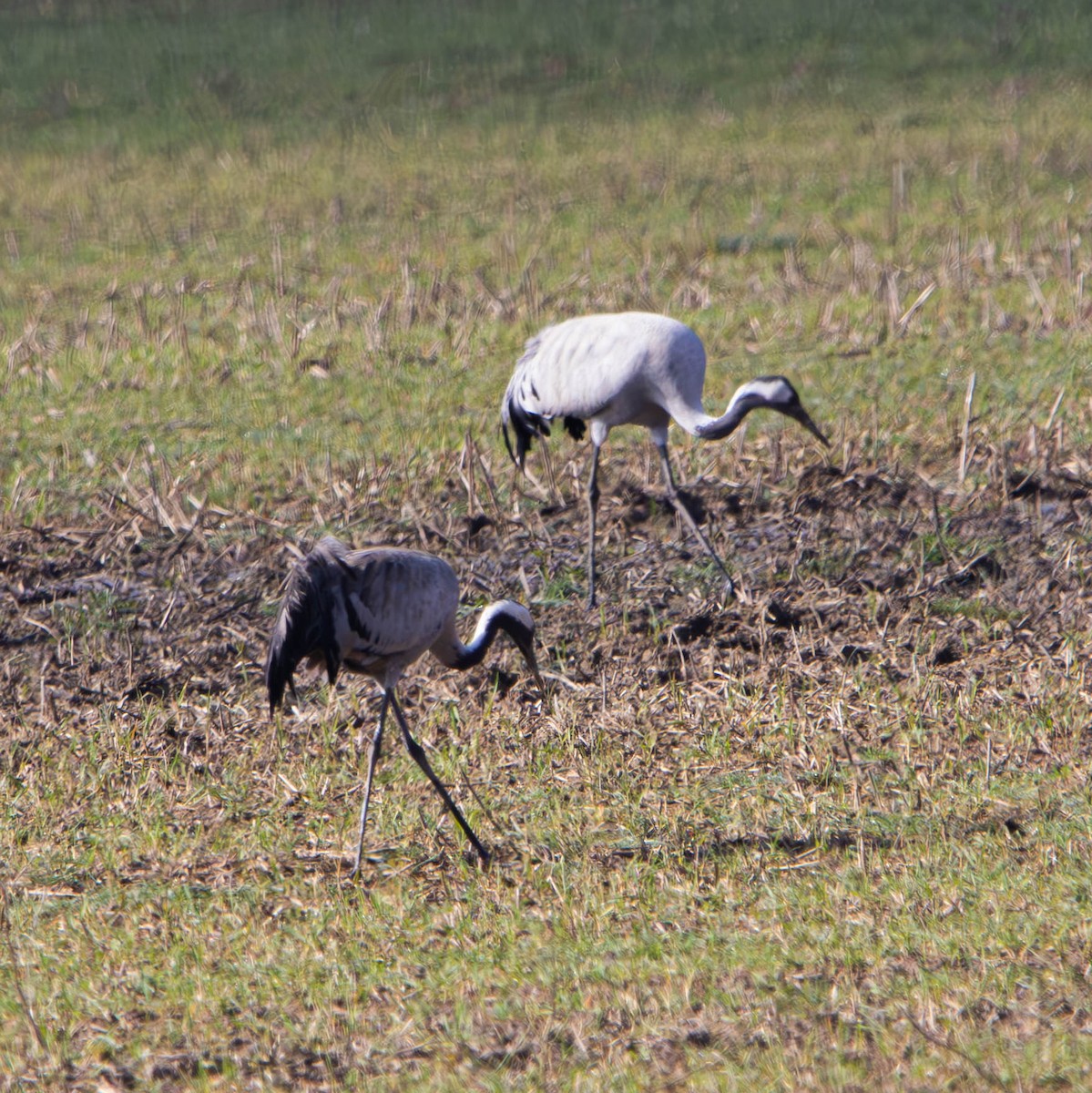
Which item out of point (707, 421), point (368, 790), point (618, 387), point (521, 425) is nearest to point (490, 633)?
point (368, 790)

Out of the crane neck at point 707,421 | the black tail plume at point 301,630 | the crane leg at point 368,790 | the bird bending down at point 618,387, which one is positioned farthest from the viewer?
the bird bending down at point 618,387

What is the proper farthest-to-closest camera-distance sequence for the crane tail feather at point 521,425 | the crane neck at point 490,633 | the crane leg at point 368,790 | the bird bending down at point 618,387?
the crane tail feather at point 521,425
the bird bending down at point 618,387
the crane neck at point 490,633
the crane leg at point 368,790

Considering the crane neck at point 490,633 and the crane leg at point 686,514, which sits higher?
the crane neck at point 490,633

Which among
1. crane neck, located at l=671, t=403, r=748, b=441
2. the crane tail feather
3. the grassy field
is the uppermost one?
crane neck, located at l=671, t=403, r=748, b=441

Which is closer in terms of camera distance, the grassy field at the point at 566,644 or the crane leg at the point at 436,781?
the grassy field at the point at 566,644

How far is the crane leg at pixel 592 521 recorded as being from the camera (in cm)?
712

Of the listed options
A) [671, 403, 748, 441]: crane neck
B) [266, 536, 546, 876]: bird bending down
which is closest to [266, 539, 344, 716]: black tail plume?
[266, 536, 546, 876]: bird bending down

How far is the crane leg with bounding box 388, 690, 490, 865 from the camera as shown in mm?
5242

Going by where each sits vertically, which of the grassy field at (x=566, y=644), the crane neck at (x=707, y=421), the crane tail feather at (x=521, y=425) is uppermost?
the crane neck at (x=707, y=421)

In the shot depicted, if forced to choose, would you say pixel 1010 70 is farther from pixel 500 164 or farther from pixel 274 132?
pixel 274 132

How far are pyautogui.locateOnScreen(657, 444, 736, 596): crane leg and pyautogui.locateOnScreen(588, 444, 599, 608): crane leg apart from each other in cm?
33

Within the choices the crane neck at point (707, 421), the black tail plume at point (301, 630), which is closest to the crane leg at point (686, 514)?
the crane neck at point (707, 421)

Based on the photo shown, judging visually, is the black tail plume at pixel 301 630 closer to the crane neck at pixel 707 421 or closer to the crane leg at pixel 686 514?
the crane leg at pixel 686 514

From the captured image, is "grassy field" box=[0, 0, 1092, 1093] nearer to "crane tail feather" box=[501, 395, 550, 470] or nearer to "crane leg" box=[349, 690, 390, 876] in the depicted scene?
"crane leg" box=[349, 690, 390, 876]
